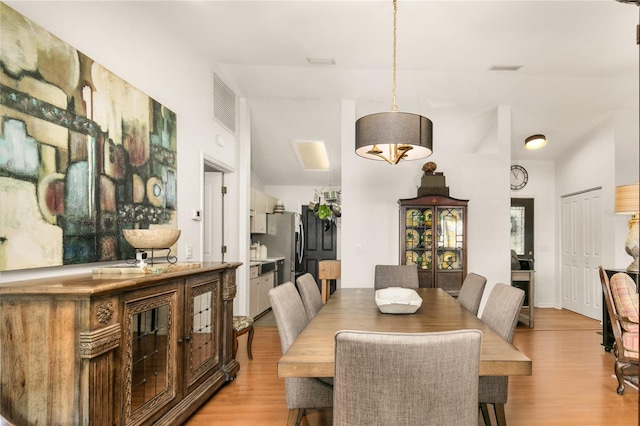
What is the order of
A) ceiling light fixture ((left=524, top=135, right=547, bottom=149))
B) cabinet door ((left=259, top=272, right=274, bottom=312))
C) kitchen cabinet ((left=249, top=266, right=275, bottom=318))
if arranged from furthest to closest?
1. cabinet door ((left=259, top=272, right=274, bottom=312))
2. ceiling light fixture ((left=524, top=135, right=547, bottom=149))
3. kitchen cabinet ((left=249, top=266, right=275, bottom=318))

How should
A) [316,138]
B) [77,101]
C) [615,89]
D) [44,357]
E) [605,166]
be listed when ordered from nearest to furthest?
[44,357]
[77,101]
[615,89]
[605,166]
[316,138]

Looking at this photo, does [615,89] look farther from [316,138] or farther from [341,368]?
[341,368]

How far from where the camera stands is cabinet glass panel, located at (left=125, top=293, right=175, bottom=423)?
1.82 m

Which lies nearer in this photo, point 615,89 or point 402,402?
point 402,402

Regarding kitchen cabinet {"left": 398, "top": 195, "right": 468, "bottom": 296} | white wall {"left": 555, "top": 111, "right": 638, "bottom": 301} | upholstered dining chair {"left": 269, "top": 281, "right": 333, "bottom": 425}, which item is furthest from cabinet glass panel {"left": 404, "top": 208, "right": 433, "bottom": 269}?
upholstered dining chair {"left": 269, "top": 281, "right": 333, "bottom": 425}

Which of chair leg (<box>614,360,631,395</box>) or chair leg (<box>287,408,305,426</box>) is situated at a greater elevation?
chair leg (<box>287,408,305,426</box>)

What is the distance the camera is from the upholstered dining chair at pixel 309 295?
2.51 meters

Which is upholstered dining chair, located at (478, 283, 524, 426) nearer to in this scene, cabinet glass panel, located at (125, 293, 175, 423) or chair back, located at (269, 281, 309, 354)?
chair back, located at (269, 281, 309, 354)

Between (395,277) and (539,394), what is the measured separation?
146cm

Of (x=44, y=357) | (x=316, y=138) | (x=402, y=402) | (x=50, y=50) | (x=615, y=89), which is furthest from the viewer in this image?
(x=316, y=138)

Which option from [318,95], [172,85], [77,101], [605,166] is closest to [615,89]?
[605,166]

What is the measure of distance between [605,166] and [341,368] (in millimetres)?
5538

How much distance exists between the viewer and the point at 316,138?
571 cm

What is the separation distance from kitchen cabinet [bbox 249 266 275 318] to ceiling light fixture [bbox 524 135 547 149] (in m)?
4.23
